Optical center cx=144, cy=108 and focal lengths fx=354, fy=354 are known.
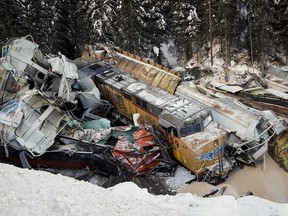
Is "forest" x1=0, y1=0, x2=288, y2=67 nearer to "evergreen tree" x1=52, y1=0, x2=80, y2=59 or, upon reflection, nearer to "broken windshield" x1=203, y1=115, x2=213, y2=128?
"evergreen tree" x1=52, y1=0, x2=80, y2=59

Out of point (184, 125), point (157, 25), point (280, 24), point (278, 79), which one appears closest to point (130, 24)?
point (157, 25)

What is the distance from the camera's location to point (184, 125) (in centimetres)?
1330

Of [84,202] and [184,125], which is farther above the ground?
[84,202]

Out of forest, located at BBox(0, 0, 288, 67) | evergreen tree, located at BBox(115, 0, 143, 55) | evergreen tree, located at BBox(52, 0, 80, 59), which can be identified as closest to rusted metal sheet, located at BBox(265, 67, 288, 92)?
forest, located at BBox(0, 0, 288, 67)

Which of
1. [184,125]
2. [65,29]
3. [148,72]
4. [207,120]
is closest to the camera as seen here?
[184,125]

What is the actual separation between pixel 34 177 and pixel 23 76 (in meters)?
9.82

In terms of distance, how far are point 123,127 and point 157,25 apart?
12489 mm

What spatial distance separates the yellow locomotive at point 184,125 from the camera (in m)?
12.9

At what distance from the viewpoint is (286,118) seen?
1474 centimetres

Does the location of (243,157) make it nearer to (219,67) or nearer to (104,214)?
(104,214)

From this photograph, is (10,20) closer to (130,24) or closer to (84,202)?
(130,24)

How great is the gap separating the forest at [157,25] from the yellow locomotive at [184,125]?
7.35 m

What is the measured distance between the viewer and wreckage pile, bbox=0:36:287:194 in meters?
13.3

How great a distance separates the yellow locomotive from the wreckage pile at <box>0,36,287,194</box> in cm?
4
